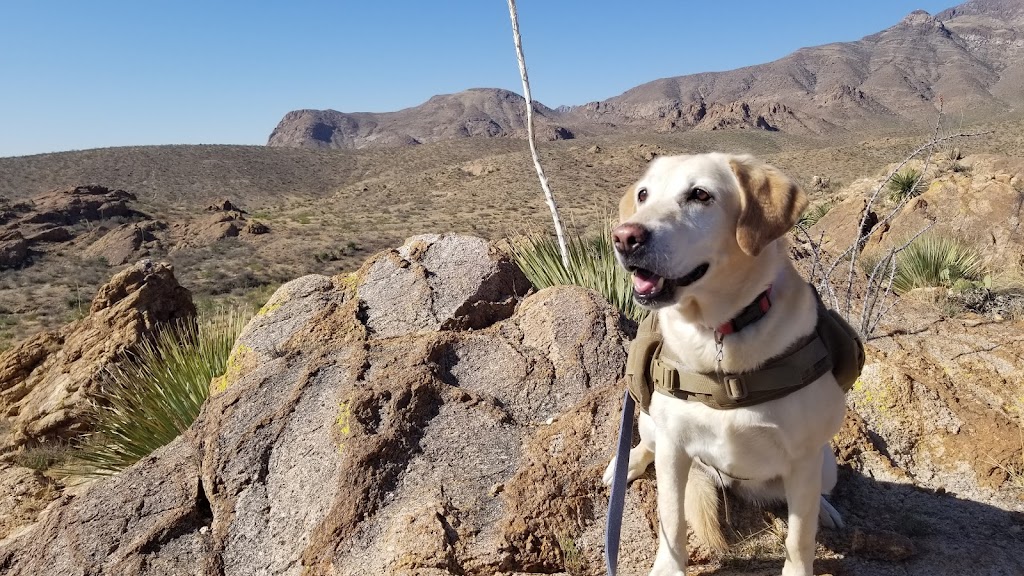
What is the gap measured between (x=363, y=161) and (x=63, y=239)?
114 feet

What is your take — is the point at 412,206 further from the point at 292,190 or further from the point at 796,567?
the point at 796,567

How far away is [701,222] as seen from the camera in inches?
85.4

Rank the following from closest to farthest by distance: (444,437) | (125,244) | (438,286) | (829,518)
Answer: (829,518), (444,437), (438,286), (125,244)

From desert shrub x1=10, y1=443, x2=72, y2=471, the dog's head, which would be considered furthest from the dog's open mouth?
desert shrub x1=10, y1=443, x2=72, y2=471

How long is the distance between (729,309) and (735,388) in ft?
0.86

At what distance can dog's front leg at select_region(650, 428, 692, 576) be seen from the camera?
8.04ft

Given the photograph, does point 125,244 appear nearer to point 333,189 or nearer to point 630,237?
point 333,189

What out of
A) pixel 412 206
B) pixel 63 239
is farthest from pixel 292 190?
pixel 63 239

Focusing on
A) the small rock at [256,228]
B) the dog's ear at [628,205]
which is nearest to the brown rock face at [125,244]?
the small rock at [256,228]

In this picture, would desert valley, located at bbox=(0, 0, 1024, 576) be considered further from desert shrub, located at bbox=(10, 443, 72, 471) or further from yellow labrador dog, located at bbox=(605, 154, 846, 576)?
yellow labrador dog, located at bbox=(605, 154, 846, 576)

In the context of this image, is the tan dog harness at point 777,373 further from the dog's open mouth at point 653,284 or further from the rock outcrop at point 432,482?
the rock outcrop at point 432,482

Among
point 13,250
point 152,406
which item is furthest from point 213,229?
point 152,406

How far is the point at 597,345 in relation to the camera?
3.67 meters

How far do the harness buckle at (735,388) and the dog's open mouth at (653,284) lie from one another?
37 cm
